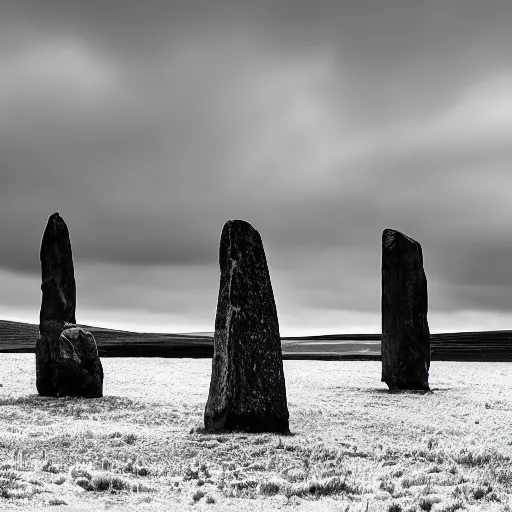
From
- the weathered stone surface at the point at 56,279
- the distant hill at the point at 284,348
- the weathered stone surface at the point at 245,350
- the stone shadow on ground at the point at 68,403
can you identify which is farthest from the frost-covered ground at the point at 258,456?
the distant hill at the point at 284,348

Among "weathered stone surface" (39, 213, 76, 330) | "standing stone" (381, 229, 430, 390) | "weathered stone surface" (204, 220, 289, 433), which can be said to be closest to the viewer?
"weathered stone surface" (204, 220, 289, 433)

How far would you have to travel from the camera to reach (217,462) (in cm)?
1191

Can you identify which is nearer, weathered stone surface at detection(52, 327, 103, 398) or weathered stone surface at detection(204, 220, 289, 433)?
weathered stone surface at detection(204, 220, 289, 433)

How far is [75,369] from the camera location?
70.7 ft

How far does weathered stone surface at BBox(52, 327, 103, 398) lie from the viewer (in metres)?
21.5

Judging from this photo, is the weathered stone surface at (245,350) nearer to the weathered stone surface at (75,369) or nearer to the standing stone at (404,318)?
the weathered stone surface at (75,369)

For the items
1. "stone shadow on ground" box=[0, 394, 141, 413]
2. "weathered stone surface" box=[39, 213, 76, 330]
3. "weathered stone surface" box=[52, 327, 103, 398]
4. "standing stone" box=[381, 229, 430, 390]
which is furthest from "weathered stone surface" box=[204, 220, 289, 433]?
"standing stone" box=[381, 229, 430, 390]

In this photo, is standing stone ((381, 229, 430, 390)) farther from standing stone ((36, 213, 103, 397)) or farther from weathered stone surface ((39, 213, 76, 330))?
weathered stone surface ((39, 213, 76, 330))

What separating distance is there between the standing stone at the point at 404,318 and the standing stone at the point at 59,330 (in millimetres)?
10912

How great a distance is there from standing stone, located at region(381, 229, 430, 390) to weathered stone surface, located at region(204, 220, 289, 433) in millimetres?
11104

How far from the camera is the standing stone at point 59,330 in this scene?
21578mm

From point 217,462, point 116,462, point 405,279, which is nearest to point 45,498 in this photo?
point 116,462

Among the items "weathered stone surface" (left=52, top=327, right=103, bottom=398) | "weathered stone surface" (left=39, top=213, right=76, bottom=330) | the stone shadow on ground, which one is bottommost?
the stone shadow on ground

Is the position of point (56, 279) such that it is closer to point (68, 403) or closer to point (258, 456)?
point (68, 403)
